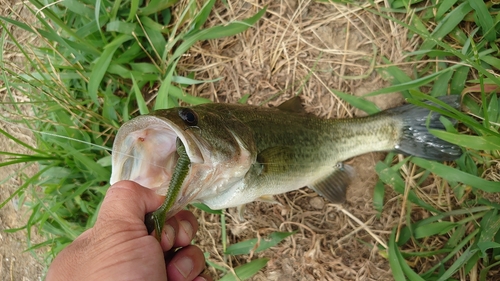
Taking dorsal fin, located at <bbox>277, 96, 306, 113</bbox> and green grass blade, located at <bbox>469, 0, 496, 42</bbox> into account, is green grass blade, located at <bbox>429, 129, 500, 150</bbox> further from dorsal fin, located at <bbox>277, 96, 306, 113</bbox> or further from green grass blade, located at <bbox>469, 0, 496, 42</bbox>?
dorsal fin, located at <bbox>277, 96, 306, 113</bbox>

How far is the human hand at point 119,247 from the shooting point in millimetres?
1659

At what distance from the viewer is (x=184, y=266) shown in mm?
2082

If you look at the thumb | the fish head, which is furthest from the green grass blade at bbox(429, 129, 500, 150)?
the thumb

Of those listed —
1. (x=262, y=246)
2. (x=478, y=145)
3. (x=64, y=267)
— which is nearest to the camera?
(x=64, y=267)

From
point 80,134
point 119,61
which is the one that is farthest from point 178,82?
point 80,134

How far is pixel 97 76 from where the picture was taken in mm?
3092

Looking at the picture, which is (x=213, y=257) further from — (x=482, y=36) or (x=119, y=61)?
(x=482, y=36)

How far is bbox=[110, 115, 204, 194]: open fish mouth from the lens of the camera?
1.85m

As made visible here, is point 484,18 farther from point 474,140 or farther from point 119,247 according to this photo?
point 119,247

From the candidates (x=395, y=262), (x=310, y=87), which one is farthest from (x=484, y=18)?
(x=395, y=262)

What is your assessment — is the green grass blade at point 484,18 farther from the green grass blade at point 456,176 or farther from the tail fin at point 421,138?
the green grass blade at point 456,176

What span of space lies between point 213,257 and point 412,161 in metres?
1.80

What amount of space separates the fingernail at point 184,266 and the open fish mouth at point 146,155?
16.7 inches

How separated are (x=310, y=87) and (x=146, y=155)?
1.63 meters
